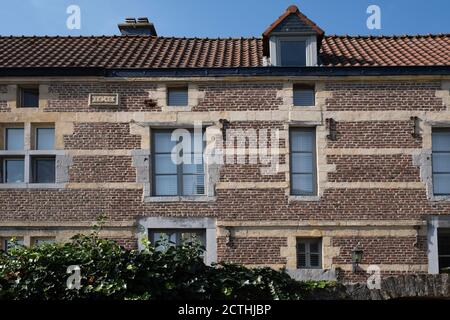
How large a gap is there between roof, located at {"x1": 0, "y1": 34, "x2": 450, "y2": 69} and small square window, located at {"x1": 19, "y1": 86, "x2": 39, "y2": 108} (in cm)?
49

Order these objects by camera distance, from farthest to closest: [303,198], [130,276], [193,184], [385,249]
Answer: [193,184]
[303,198]
[385,249]
[130,276]

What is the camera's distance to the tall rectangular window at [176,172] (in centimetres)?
1491

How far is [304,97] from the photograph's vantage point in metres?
15.2

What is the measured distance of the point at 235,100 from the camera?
15.1 meters

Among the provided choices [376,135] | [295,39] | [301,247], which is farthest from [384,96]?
[301,247]

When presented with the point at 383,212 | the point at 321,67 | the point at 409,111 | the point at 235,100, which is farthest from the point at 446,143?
the point at 235,100

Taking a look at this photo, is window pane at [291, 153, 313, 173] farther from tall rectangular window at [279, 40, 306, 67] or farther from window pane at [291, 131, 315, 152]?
tall rectangular window at [279, 40, 306, 67]

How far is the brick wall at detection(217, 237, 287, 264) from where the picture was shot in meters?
14.5

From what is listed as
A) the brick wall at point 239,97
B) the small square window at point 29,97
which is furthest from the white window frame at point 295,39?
the small square window at point 29,97

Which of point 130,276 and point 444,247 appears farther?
point 444,247

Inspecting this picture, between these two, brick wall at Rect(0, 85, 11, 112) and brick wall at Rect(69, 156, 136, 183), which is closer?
brick wall at Rect(69, 156, 136, 183)

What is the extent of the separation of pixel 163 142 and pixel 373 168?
166 inches

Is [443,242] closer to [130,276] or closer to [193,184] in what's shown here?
[193,184]

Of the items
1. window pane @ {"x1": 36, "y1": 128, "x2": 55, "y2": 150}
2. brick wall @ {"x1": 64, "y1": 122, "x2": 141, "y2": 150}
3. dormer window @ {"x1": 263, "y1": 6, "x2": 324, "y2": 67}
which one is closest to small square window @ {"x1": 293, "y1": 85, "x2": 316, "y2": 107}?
dormer window @ {"x1": 263, "y1": 6, "x2": 324, "y2": 67}
